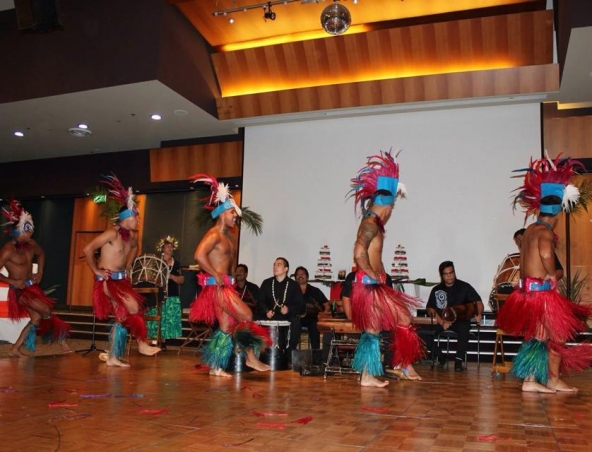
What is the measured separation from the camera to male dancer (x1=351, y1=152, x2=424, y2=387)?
431 cm

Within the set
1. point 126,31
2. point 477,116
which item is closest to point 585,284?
point 477,116

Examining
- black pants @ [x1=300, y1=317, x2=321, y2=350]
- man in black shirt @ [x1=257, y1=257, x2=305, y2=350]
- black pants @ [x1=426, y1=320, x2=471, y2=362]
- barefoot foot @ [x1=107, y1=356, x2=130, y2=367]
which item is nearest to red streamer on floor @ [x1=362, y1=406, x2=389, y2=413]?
man in black shirt @ [x1=257, y1=257, x2=305, y2=350]

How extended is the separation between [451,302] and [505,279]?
116cm

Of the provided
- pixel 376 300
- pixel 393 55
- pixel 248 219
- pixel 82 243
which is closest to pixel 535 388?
pixel 376 300

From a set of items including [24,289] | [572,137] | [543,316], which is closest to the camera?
[543,316]

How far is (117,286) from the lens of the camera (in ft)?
17.8

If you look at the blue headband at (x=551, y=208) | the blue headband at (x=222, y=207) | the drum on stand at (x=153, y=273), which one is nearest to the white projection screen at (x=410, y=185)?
the drum on stand at (x=153, y=273)

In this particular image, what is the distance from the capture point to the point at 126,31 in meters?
7.87

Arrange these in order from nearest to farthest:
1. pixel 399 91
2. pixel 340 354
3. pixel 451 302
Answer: pixel 340 354
pixel 451 302
pixel 399 91

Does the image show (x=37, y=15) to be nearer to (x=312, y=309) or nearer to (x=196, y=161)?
(x=312, y=309)

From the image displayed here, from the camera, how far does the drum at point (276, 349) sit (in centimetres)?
539

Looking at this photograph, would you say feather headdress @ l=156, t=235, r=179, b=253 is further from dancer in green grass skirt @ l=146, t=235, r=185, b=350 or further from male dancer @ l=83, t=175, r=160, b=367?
male dancer @ l=83, t=175, r=160, b=367

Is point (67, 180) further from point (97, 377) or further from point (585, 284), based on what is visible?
point (585, 284)

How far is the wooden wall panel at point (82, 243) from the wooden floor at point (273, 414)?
7.16m
